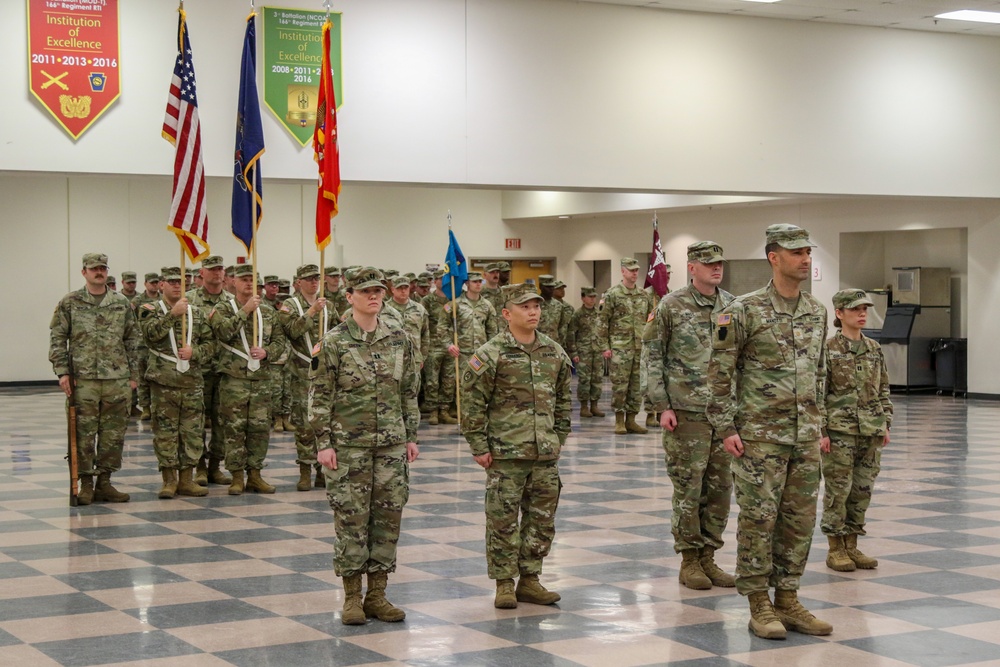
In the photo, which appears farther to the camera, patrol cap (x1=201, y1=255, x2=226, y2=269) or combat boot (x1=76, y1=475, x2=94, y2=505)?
patrol cap (x1=201, y1=255, x2=226, y2=269)

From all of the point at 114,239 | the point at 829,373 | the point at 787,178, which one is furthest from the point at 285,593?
the point at 114,239

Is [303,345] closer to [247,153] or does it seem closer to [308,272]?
[308,272]

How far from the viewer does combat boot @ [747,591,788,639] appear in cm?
592

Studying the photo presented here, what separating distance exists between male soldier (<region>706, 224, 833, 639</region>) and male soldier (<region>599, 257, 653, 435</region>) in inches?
364

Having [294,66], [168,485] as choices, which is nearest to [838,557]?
[168,485]

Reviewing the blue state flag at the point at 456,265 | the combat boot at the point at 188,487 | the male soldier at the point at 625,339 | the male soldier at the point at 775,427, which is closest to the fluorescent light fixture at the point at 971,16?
the male soldier at the point at 625,339

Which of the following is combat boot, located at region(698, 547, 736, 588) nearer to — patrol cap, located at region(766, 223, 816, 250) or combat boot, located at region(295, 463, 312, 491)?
patrol cap, located at region(766, 223, 816, 250)

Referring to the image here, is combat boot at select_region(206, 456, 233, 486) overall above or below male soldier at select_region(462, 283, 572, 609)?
below

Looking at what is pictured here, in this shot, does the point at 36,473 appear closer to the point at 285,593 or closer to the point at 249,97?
the point at 249,97

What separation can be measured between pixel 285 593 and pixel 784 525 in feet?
9.12

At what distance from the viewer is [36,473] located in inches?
476

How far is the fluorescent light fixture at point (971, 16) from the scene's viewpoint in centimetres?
1688

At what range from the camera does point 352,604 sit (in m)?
6.29

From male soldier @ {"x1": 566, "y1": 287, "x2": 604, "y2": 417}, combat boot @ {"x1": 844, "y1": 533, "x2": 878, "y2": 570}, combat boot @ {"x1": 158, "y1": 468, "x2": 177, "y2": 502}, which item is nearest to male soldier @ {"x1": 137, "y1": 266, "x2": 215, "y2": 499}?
combat boot @ {"x1": 158, "y1": 468, "x2": 177, "y2": 502}
